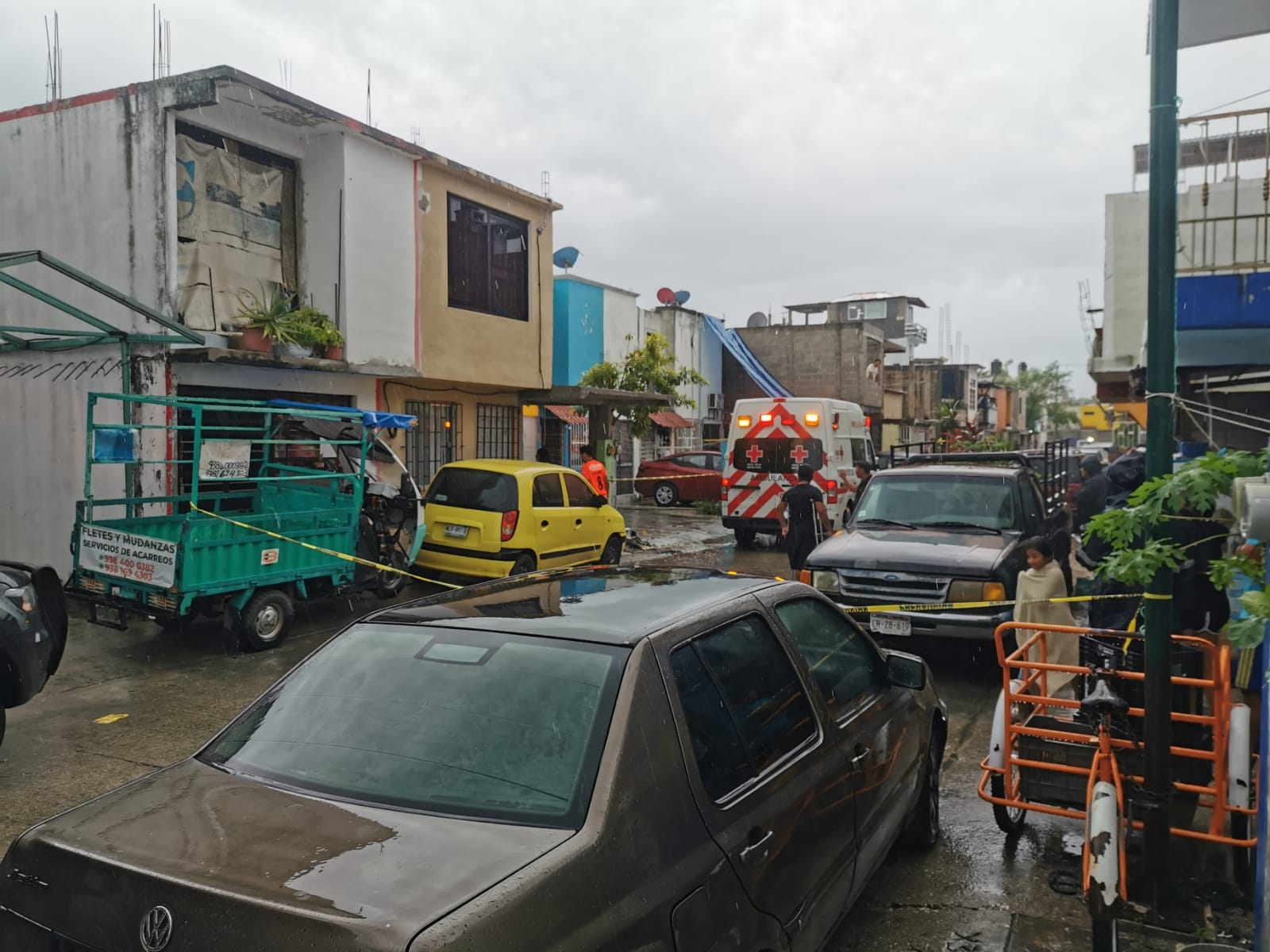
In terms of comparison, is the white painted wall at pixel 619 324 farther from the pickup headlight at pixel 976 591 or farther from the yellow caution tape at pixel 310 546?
the pickup headlight at pixel 976 591

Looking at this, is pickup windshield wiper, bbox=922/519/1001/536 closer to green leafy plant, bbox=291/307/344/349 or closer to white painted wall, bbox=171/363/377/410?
green leafy plant, bbox=291/307/344/349

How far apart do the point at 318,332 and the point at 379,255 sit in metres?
1.82

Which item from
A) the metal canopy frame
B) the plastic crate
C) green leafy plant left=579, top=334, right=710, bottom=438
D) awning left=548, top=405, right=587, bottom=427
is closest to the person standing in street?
the plastic crate

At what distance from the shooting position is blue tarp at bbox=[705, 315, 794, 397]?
103 feet

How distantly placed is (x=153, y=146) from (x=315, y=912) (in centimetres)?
1097

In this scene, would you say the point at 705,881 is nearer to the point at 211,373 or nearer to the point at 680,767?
the point at 680,767

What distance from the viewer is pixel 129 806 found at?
8.36 ft

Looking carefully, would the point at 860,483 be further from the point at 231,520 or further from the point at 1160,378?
the point at 1160,378

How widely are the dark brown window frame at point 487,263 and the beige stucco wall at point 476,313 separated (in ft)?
0.27

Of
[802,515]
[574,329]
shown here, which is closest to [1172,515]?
[802,515]

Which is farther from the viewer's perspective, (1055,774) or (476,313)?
(476,313)

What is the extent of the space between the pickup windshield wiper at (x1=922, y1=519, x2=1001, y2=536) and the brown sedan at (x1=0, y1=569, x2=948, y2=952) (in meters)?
5.51

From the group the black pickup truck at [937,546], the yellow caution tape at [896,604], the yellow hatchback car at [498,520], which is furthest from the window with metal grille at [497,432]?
the black pickup truck at [937,546]

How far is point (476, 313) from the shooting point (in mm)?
15578
